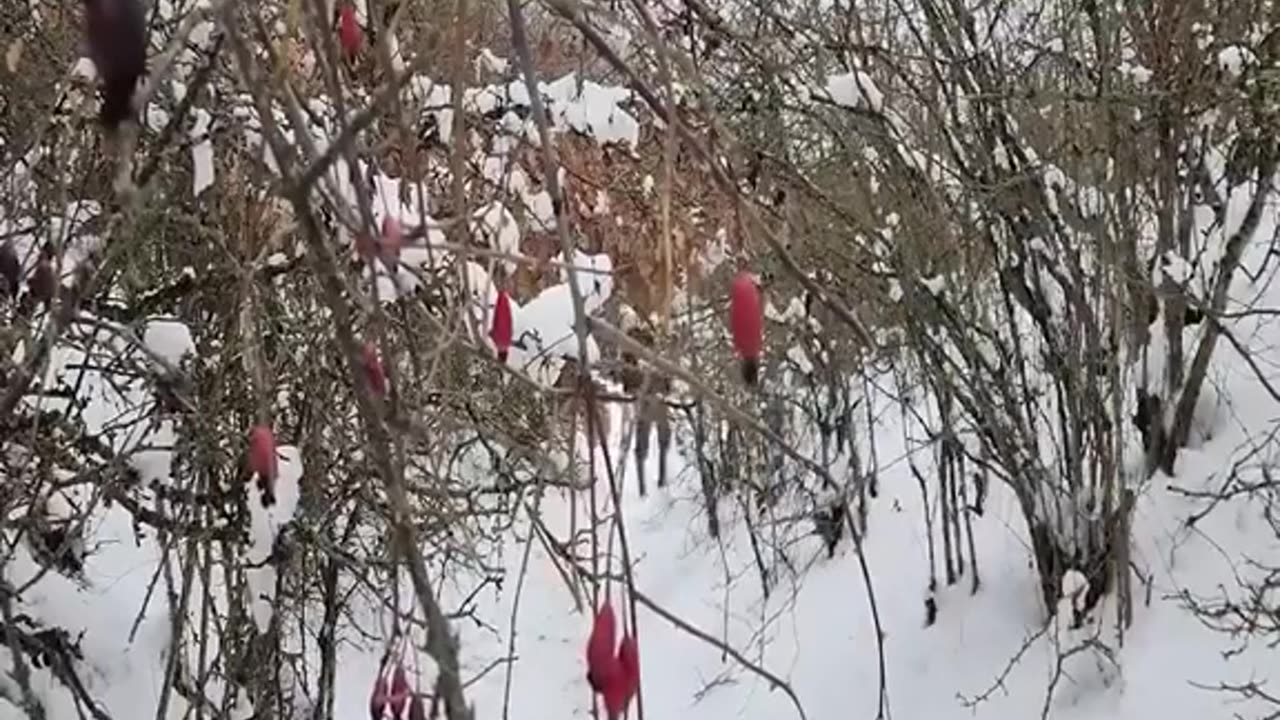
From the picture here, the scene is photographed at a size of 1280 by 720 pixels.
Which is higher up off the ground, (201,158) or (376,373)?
(201,158)

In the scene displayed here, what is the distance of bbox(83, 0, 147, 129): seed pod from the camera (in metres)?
0.27

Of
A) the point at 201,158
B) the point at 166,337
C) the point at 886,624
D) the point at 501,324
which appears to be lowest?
the point at 501,324

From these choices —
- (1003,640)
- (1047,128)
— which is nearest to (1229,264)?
(1047,128)

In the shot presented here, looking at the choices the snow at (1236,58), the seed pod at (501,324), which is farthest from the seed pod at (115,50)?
the snow at (1236,58)

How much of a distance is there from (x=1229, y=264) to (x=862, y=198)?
90cm

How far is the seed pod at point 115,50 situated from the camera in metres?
0.27

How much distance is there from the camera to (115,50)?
271mm

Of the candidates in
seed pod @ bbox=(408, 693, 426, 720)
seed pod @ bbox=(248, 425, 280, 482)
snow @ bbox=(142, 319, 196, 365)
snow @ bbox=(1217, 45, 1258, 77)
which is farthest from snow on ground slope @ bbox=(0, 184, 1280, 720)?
seed pod @ bbox=(408, 693, 426, 720)

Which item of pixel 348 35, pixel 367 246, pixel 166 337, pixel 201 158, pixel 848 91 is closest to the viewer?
pixel 367 246

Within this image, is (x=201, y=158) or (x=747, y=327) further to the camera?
(x=201, y=158)

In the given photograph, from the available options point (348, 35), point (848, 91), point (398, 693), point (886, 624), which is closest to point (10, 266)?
point (348, 35)

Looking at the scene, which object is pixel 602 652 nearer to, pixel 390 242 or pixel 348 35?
pixel 390 242

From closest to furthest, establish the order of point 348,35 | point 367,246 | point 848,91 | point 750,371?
point 367,246, point 750,371, point 348,35, point 848,91

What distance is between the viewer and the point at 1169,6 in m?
3.25
